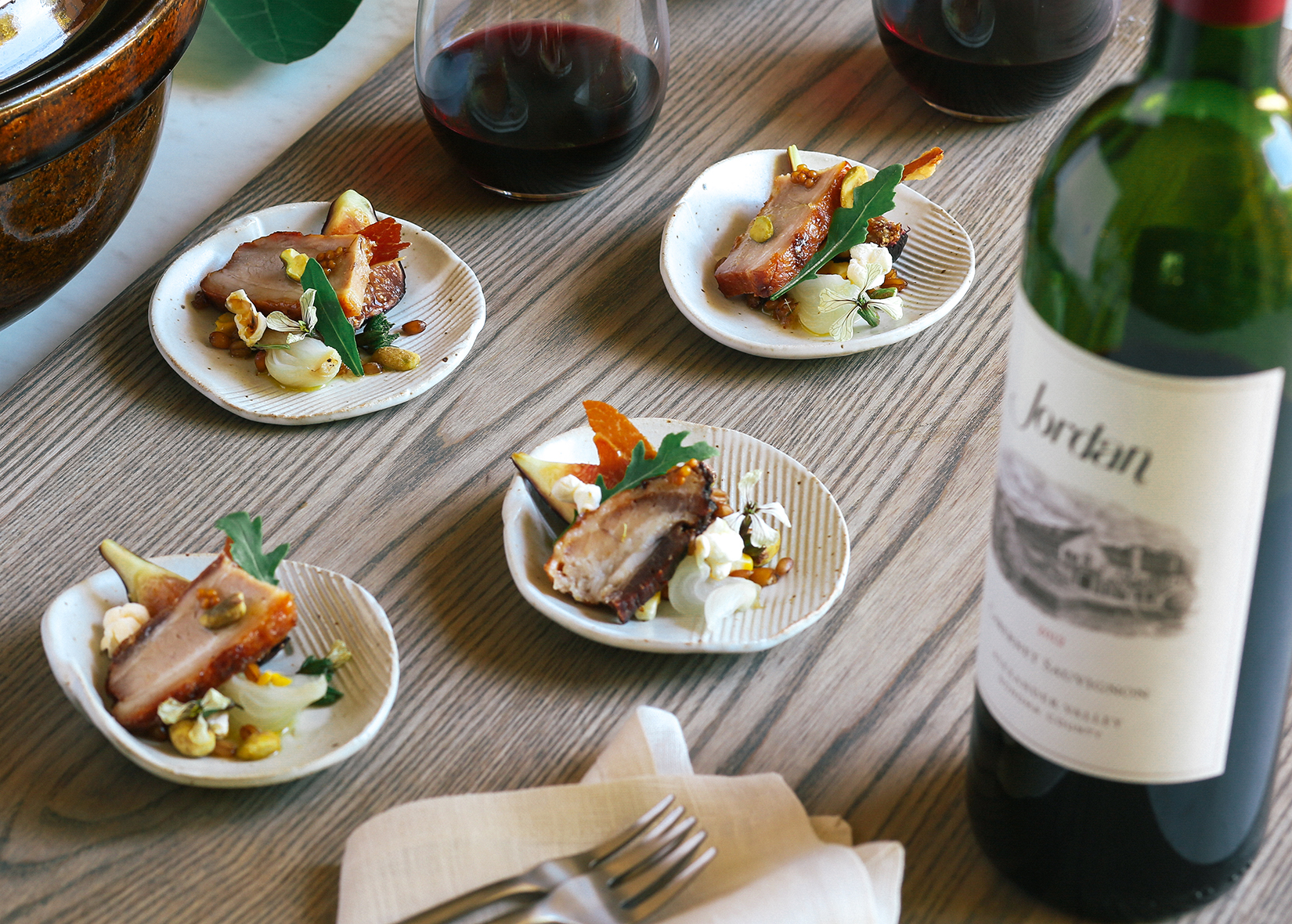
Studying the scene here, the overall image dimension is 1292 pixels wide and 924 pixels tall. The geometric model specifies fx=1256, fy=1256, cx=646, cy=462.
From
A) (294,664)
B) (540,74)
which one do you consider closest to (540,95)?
(540,74)

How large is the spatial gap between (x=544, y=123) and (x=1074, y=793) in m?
0.66

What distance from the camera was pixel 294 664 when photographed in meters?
0.69

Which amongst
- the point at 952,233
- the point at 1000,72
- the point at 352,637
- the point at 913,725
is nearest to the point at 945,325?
the point at 952,233

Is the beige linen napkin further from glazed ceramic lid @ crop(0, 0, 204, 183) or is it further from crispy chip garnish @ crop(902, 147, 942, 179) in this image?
crispy chip garnish @ crop(902, 147, 942, 179)

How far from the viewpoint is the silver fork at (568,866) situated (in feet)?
1.78

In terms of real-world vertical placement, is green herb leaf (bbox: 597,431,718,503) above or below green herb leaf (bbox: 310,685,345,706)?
above

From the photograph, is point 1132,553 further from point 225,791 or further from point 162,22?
point 162,22

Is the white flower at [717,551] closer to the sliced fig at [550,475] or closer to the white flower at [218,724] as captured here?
the sliced fig at [550,475]

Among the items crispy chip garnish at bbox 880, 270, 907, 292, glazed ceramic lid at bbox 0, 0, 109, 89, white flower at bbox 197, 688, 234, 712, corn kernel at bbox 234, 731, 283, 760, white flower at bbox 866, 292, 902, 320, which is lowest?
crispy chip garnish at bbox 880, 270, 907, 292

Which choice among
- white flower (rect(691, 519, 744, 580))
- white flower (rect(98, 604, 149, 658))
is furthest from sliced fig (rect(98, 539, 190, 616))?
white flower (rect(691, 519, 744, 580))

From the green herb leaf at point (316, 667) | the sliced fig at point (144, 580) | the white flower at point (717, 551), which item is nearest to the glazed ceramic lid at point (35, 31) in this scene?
the sliced fig at point (144, 580)

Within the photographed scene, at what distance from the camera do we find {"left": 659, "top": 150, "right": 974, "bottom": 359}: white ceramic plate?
911mm

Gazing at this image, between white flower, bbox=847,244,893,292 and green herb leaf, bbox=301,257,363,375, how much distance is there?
0.36m

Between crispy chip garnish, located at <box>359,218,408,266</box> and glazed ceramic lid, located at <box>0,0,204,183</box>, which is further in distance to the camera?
crispy chip garnish, located at <box>359,218,408,266</box>
